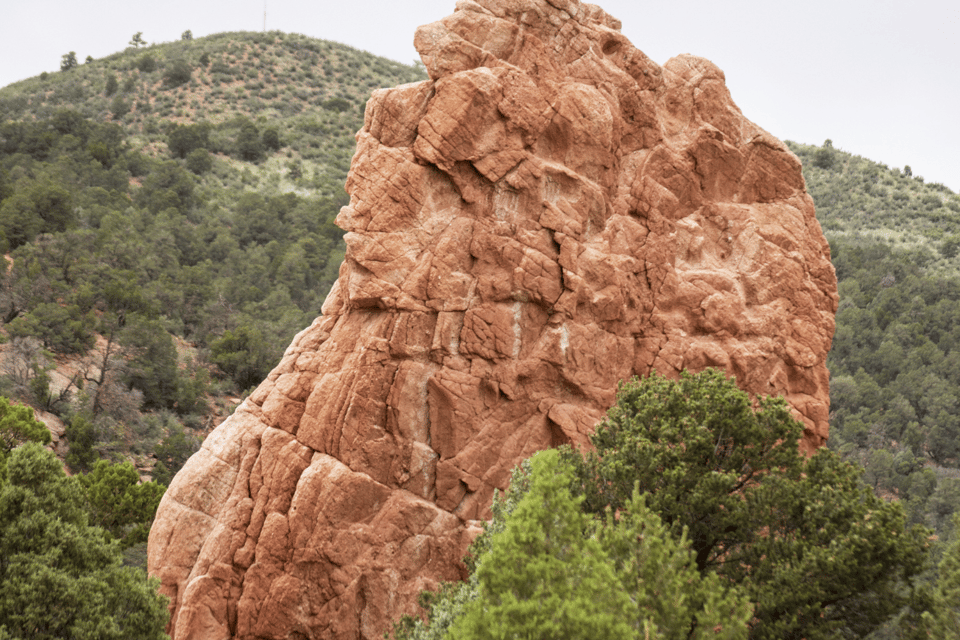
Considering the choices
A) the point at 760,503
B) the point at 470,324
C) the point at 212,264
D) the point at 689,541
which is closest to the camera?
the point at 689,541

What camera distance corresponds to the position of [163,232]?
54.2 meters

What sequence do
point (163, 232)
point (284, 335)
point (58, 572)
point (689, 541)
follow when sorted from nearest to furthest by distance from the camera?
point (689, 541)
point (58, 572)
point (284, 335)
point (163, 232)

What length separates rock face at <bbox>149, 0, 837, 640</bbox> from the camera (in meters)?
17.0

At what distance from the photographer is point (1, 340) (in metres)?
37.6

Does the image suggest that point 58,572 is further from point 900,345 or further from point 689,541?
point 900,345

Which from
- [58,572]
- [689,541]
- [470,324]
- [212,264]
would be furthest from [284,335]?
[689,541]

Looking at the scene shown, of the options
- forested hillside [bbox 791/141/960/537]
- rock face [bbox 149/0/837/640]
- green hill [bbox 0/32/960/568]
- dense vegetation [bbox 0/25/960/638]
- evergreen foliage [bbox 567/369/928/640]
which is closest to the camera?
dense vegetation [bbox 0/25/960/638]

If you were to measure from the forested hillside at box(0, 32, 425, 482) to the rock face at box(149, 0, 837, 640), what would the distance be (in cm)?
1939

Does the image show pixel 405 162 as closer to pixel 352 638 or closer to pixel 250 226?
pixel 352 638

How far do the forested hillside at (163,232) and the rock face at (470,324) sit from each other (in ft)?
63.6

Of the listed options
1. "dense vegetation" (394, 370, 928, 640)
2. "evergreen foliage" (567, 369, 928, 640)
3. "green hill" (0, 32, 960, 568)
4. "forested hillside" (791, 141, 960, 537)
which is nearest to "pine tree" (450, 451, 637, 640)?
"dense vegetation" (394, 370, 928, 640)

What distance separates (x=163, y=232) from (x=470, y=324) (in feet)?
145

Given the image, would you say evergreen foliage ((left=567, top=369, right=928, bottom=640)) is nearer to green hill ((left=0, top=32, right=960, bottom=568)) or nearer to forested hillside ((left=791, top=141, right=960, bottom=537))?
green hill ((left=0, top=32, right=960, bottom=568))

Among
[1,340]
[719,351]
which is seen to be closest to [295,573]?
[719,351]
